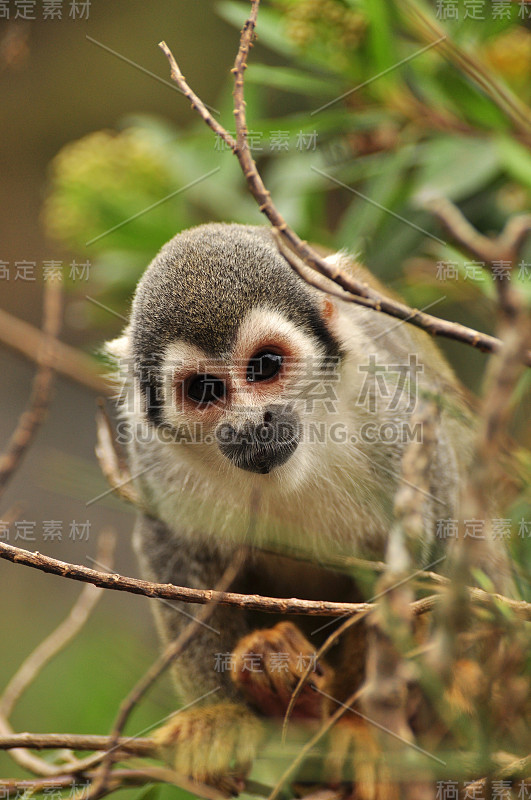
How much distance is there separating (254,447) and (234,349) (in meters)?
0.28

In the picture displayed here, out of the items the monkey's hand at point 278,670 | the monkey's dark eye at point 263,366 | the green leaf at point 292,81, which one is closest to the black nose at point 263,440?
the monkey's dark eye at point 263,366

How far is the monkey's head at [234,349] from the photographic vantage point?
2115 mm

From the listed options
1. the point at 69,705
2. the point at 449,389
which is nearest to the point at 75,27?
the point at 69,705

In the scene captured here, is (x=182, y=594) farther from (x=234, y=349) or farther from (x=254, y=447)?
(x=234, y=349)

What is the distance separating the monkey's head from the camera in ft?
6.94

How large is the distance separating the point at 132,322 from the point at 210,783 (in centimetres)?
136

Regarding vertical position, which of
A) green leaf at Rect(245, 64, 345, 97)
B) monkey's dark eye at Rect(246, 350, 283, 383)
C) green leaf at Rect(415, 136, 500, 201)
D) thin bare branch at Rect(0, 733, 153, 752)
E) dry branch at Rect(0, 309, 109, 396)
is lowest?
thin bare branch at Rect(0, 733, 153, 752)

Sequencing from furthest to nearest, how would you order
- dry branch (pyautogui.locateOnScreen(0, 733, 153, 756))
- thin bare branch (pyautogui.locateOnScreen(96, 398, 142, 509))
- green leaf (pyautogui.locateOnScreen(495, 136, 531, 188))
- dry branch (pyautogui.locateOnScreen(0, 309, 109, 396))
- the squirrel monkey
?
dry branch (pyautogui.locateOnScreen(0, 309, 109, 396))
green leaf (pyautogui.locateOnScreen(495, 136, 531, 188))
thin bare branch (pyautogui.locateOnScreen(96, 398, 142, 509))
the squirrel monkey
dry branch (pyautogui.locateOnScreen(0, 733, 153, 756))

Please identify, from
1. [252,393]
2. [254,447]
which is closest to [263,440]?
[254,447]

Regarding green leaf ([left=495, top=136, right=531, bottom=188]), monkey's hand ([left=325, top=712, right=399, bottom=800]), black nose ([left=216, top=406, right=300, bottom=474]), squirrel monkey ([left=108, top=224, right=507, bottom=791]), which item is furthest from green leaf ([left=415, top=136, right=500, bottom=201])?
monkey's hand ([left=325, top=712, right=399, bottom=800])

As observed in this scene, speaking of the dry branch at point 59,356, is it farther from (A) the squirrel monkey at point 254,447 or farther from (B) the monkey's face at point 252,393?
(B) the monkey's face at point 252,393

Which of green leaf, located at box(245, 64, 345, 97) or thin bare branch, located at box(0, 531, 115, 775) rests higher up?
green leaf, located at box(245, 64, 345, 97)

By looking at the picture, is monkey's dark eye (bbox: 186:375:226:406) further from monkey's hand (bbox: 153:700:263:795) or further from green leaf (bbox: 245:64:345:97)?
green leaf (bbox: 245:64:345:97)

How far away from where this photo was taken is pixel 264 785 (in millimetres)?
1900
